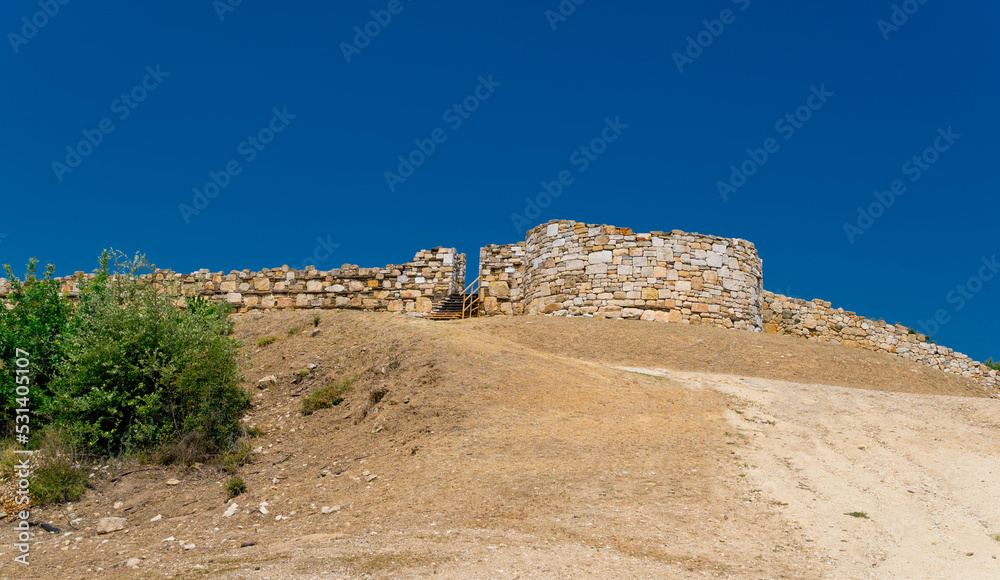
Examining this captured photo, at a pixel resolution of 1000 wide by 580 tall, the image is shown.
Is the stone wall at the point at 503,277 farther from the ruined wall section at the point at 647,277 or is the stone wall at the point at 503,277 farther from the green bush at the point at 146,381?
the green bush at the point at 146,381

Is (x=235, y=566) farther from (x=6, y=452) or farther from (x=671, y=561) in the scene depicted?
(x=6, y=452)

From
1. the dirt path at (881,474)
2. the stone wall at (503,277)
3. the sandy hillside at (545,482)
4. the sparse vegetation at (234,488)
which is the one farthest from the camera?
the stone wall at (503,277)

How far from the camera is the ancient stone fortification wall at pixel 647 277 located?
72.2 ft

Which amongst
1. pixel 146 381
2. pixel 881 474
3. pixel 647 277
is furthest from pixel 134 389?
pixel 647 277

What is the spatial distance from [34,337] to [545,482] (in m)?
12.0

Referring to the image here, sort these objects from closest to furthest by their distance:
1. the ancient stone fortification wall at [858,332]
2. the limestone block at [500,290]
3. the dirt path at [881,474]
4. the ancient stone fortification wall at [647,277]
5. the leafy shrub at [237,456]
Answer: the dirt path at [881,474]
the leafy shrub at [237,456]
the ancient stone fortification wall at [647,277]
the limestone block at [500,290]
the ancient stone fortification wall at [858,332]

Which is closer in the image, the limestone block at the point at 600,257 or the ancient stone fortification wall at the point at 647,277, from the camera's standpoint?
the ancient stone fortification wall at the point at 647,277

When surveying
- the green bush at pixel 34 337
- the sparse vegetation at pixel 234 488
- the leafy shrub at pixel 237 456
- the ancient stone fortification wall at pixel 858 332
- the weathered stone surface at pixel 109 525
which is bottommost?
the weathered stone surface at pixel 109 525

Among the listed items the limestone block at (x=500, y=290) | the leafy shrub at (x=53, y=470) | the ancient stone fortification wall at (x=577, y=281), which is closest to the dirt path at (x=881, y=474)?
the ancient stone fortification wall at (x=577, y=281)

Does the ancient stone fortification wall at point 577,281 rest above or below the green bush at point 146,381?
above

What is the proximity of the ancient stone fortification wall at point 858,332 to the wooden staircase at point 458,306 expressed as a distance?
1095 centimetres

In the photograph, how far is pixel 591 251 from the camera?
22656 mm

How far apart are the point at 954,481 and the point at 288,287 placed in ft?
62.1

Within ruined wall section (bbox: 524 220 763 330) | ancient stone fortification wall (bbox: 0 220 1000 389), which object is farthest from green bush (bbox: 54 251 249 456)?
ruined wall section (bbox: 524 220 763 330)
